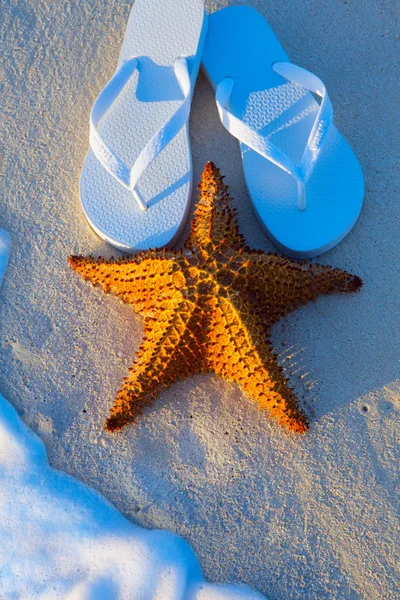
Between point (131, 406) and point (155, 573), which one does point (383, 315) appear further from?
point (155, 573)

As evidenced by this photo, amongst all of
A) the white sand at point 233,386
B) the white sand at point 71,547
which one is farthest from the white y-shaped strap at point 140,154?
the white sand at point 71,547

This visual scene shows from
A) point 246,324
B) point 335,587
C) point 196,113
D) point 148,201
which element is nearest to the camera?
point 246,324

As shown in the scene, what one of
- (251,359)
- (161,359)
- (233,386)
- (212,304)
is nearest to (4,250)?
(161,359)

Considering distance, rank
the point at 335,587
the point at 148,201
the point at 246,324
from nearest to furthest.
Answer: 1. the point at 246,324
2. the point at 335,587
3. the point at 148,201

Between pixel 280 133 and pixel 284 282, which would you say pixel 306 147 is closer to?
pixel 280 133

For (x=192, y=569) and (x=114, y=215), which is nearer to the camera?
(x=192, y=569)

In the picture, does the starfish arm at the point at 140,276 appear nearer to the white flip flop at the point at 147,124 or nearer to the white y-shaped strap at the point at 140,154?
the white flip flop at the point at 147,124

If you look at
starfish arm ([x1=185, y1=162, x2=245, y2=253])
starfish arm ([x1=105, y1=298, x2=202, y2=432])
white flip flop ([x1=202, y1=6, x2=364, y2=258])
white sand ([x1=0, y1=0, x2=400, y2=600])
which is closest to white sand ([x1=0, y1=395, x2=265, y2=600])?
white sand ([x1=0, y1=0, x2=400, y2=600])

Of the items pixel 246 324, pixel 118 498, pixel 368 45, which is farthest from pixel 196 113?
pixel 118 498
